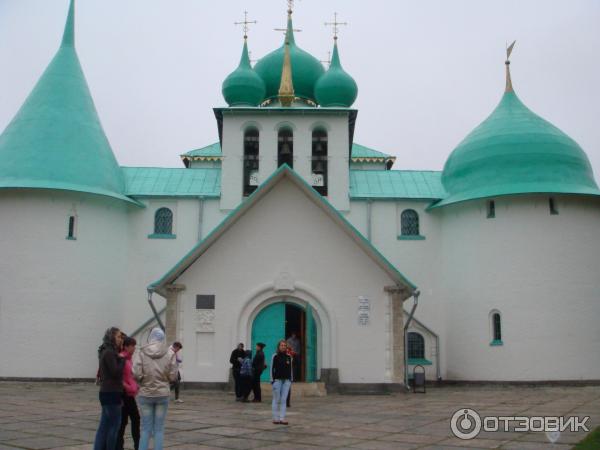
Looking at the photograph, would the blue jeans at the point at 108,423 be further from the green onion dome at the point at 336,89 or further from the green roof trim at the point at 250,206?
the green onion dome at the point at 336,89

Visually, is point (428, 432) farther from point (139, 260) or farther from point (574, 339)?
point (139, 260)

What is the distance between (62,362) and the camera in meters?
21.4

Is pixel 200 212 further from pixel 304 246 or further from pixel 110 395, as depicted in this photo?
pixel 110 395

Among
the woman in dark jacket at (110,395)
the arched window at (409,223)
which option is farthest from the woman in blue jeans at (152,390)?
the arched window at (409,223)

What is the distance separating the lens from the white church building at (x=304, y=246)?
18.4 metres

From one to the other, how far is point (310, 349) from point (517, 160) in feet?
35.1

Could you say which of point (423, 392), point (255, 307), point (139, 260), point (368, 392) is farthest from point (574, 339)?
point (139, 260)

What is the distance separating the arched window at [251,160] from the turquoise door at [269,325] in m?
7.48

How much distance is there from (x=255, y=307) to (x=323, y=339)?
85.8 inches

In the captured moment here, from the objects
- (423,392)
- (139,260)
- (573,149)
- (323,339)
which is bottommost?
(423,392)

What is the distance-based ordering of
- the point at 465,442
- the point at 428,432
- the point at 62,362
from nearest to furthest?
the point at 465,442 → the point at 428,432 → the point at 62,362

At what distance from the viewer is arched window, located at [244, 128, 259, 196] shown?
25297mm

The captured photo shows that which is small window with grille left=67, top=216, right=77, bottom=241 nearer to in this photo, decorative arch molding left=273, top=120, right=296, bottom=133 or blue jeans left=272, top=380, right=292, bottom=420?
decorative arch molding left=273, top=120, right=296, bottom=133

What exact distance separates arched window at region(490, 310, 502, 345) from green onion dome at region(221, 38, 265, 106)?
1272cm
